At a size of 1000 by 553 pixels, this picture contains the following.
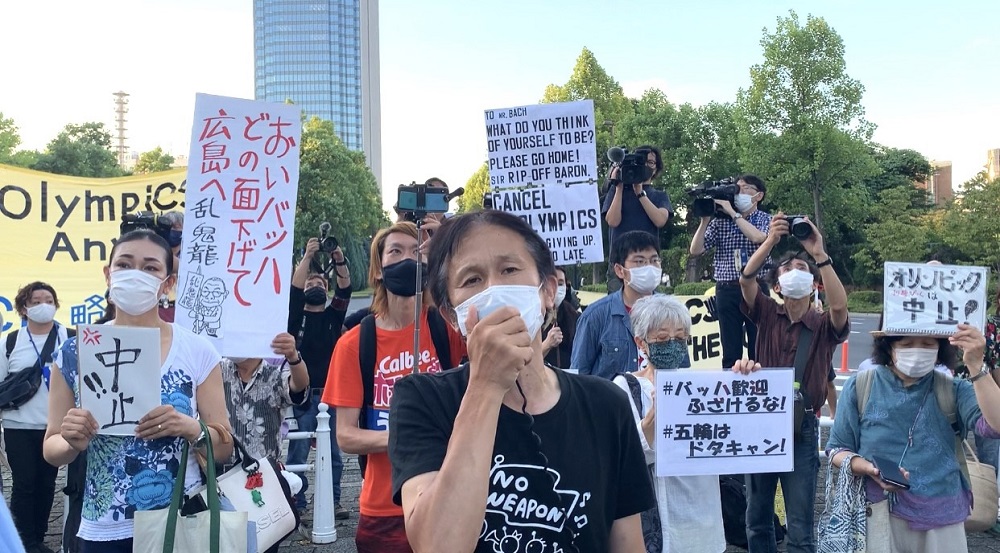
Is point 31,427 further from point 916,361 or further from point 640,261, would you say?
point 916,361

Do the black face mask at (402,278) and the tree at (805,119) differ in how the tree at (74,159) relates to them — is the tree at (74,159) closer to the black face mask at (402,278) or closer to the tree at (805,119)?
the tree at (805,119)

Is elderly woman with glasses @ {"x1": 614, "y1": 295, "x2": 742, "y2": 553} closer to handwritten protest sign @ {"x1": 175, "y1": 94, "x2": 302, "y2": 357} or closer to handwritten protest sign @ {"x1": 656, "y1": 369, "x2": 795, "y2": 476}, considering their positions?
handwritten protest sign @ {"x1": 656, "y1": 369, "x2": 795, "y2": 476}

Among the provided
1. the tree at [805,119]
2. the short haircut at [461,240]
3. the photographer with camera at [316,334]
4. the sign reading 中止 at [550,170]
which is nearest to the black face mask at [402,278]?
the short haircut at [461,240]

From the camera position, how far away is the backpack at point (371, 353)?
10.4 ft

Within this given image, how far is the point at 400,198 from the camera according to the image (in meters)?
3.27

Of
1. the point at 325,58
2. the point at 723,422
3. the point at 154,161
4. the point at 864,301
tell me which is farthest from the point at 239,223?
the point at 325,58

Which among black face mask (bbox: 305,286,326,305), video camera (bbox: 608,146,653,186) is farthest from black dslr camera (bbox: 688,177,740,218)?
black face mask (bbox: 305,286,326,305)

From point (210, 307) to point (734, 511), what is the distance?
368cm

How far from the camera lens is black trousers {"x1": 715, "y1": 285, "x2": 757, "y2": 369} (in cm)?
675

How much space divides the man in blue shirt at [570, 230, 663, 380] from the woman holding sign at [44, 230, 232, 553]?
86.5 inches

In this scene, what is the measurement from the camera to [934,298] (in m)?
3.91

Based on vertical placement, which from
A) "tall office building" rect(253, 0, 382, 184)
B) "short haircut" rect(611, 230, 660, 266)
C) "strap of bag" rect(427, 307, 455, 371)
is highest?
"tall office building" rect(253, 0, 382, 184)

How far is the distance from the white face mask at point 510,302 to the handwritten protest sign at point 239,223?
9.46 ft

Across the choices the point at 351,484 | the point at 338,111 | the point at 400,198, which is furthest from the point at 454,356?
the point at 338,111
